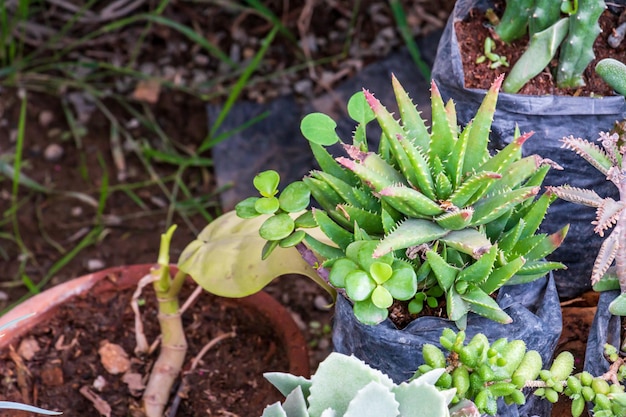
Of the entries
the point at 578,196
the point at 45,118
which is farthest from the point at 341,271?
the point at 45,118

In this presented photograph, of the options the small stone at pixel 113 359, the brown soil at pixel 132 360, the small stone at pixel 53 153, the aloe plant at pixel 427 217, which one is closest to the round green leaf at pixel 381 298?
the aloe plant at pixel 427 217

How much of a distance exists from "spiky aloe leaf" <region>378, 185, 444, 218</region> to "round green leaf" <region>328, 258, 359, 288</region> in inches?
3.8

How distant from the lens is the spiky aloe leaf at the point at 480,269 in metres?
1.02

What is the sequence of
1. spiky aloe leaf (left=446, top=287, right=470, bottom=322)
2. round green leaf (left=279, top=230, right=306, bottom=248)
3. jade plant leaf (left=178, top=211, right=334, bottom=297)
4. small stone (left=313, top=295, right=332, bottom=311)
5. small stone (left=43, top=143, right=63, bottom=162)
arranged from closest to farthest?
spiky aloe leaf (left=446, top=287, right=470, bottom=322) < round green leaf (left=279, top=230, right=306, bottom=248) < jade plant leaf (left=178, top=211, right=334, bottom=297) < small stone (left=313, top=295, right=332, bottom=311) < small stone (left=43, top=143, right=63, bottom=162)

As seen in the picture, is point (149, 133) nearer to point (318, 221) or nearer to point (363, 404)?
point (318, 221)

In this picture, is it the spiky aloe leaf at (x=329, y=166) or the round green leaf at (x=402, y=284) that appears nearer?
the round green leaf at (x=402, y=284)

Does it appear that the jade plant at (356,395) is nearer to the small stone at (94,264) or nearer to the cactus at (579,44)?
the cactus at (579,44)

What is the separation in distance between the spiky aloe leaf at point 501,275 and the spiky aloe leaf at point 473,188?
0.10 metres

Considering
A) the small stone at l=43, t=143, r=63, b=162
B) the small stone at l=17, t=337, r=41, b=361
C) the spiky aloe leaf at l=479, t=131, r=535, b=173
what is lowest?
the small stone at l=43, t=143, r=63, b=162

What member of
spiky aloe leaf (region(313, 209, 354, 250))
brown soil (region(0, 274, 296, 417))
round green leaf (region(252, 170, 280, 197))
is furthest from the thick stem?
spiky aloe leaf (region(313, 209, 354, 250))

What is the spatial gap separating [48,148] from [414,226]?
1691 millimetres

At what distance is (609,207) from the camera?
1.08 metres

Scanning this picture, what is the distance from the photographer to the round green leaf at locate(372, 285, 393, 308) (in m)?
0.99

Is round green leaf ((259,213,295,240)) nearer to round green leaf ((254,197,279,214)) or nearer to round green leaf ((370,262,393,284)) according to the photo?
round green leaf ((254,197,279,214))
